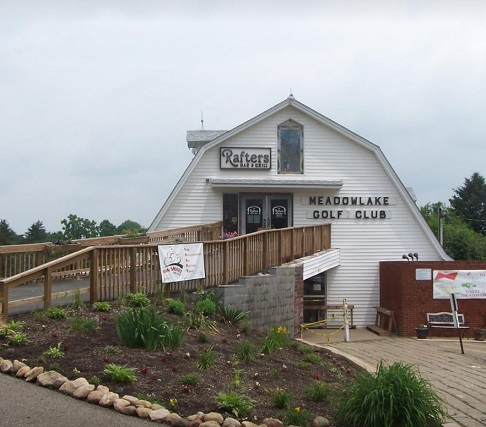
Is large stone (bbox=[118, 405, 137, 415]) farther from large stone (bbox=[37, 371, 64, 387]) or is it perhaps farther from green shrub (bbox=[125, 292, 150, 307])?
green shrub (bbox=[125, 292, 150, 307])

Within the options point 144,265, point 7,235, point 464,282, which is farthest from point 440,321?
point 7,235

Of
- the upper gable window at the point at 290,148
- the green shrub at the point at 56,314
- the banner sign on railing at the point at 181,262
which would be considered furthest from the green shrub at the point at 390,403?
the upper gable window at the point at 290,148

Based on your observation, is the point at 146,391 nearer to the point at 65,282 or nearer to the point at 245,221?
the point at 65,282

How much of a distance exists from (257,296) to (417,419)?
911 cm

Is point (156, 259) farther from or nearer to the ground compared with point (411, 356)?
farther from the ground

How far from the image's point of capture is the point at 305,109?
28.0 meters

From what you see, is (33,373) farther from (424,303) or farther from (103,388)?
(424,303)

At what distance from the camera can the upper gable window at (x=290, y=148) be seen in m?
Answer: 28.3

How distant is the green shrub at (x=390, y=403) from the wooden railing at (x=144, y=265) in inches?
231

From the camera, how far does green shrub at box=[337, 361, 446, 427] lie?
25.8ft

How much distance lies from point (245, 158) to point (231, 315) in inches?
566

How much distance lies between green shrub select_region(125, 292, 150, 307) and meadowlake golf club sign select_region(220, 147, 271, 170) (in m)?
15.1

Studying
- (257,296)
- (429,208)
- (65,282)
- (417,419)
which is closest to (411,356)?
(257,296)

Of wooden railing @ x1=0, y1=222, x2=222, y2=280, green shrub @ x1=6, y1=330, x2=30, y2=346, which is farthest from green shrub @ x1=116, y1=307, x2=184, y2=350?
wooden railing @ x1=0, y1=222, x2=222, y2=280
